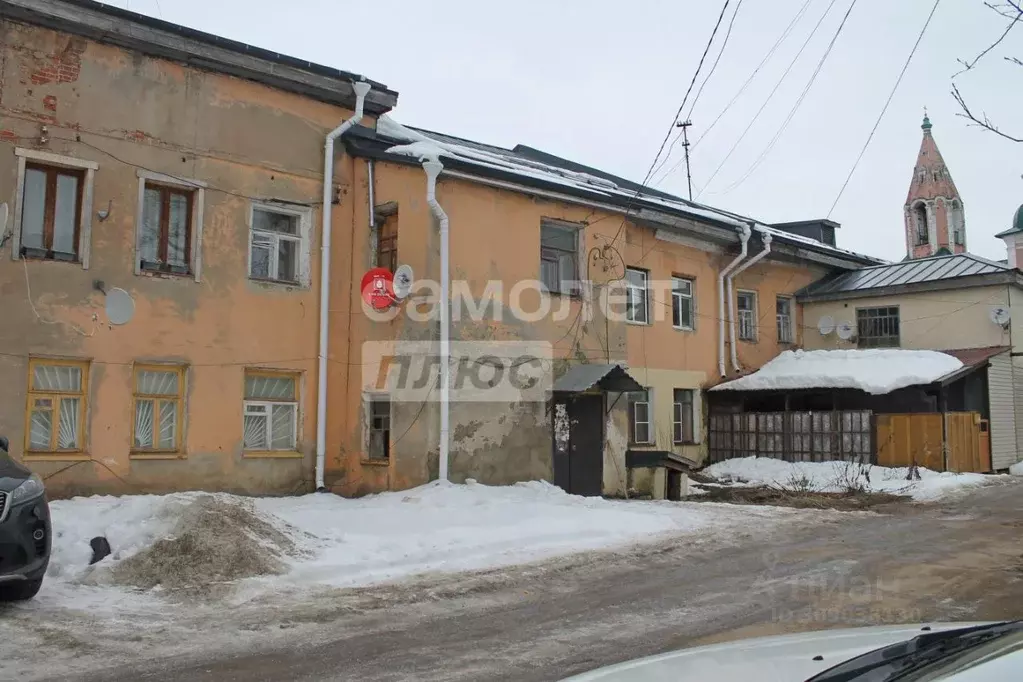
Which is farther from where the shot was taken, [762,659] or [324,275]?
[324,275]

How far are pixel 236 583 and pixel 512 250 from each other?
8887mm

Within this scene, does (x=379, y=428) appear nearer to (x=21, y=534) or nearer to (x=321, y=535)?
(x=321, y=535)

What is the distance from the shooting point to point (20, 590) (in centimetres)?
722

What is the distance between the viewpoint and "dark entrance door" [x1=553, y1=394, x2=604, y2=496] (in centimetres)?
1612

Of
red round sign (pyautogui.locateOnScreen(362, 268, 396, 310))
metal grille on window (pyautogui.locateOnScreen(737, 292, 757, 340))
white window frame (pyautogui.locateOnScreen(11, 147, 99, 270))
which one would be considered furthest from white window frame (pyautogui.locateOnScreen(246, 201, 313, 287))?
metal grille on window (pyautogui.locateOnScreen(737, 292, 757, 340))

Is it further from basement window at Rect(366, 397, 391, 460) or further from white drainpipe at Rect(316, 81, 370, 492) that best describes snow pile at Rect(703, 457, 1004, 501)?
white drainpipe at Rect(316, 81, 370, 492)

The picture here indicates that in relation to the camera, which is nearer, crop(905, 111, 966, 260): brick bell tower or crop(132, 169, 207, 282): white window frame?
crop(132, 169, 207, 282): white window frame

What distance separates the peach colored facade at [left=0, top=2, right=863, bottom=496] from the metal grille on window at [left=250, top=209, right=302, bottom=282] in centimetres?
14

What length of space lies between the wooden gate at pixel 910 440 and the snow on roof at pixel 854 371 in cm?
76

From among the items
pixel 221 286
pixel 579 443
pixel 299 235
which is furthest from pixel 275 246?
pixel 579 443

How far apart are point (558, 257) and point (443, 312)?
3.36 meters

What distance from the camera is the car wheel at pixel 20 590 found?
7.16 m

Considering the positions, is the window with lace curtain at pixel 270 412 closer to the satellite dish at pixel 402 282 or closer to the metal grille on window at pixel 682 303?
the satellite dish at pixel 402 282

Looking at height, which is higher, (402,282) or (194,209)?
(194,209)
